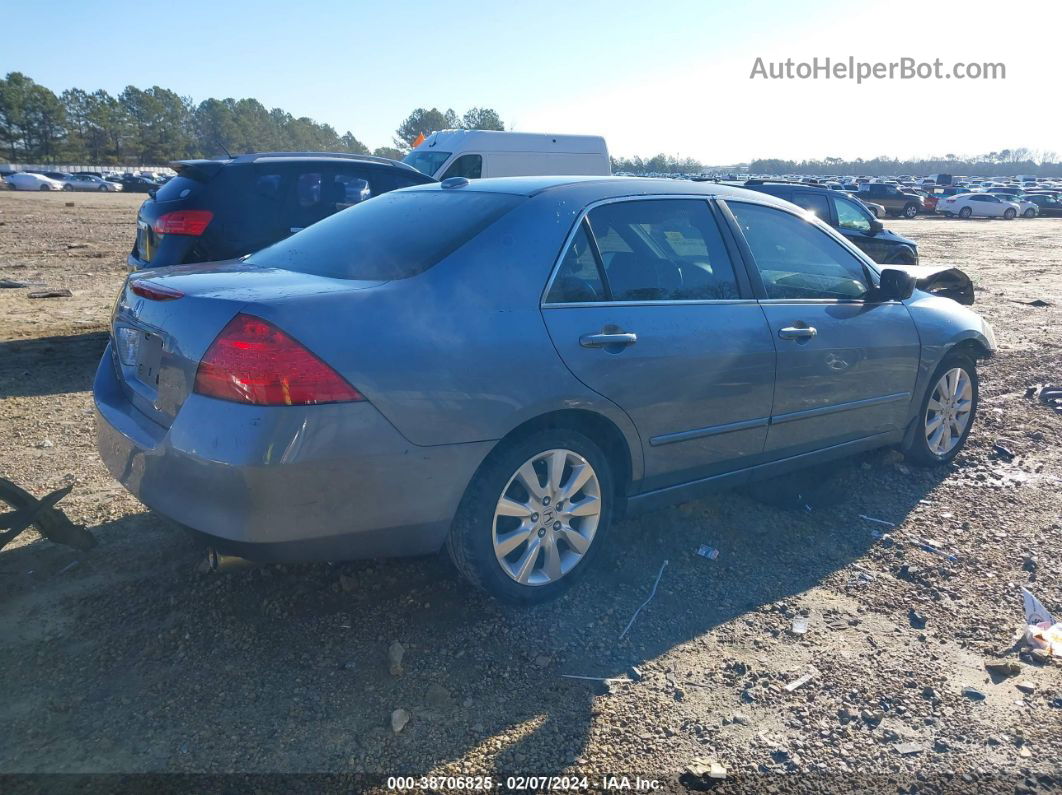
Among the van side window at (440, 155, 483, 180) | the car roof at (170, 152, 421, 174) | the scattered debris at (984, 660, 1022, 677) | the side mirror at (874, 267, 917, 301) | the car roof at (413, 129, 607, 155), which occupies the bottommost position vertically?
the scattered debris at (984, 660, 1022, 677)

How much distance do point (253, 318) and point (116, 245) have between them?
16566 millimetres

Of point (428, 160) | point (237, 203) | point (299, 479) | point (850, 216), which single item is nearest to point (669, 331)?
point (299, 479)

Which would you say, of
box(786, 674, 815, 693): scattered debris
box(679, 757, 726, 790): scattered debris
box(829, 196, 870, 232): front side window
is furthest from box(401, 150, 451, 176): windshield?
box(679, 757, 726, 790): scattered debris

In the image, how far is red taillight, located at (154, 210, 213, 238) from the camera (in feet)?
22.3

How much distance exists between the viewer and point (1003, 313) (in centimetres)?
1189

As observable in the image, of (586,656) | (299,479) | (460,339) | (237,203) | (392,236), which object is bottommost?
(586,656)

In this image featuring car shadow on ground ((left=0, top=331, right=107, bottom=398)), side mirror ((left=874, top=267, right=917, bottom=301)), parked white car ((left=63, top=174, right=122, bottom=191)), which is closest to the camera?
side mirror ((left=874, top=267, right=917, bottom=301))

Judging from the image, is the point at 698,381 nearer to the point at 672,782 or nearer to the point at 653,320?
the point at 653,320

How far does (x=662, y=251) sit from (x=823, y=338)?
3.43 ft

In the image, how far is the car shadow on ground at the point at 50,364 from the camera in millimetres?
6266

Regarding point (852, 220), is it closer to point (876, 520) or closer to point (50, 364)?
point (876, 520)

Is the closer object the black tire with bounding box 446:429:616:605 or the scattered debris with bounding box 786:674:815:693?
the scattered debris with bounding box 786:674:815:693

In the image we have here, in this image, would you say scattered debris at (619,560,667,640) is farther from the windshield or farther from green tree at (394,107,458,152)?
green tree at (394,107,458,152)

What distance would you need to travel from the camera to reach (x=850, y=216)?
13531 millimetres
